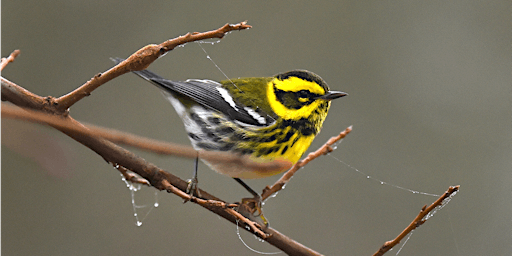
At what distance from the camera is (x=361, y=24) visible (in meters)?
5.73

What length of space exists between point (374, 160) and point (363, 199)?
0.57m

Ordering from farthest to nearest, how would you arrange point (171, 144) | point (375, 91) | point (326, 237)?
point (375, 91)
point (326, 237)
point (171, 144)

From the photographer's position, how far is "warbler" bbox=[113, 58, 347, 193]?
7.29ft

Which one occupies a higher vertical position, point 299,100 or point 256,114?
point 299,100

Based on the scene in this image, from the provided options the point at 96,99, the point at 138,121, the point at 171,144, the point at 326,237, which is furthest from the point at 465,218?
the point at 171,144

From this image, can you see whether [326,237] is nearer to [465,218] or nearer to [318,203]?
[318,203]

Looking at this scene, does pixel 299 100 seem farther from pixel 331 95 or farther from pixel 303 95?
pixel 331 95

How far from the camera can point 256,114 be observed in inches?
92.5

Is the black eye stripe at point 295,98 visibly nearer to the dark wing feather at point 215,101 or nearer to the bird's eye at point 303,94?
the bird's eye at point 303,94

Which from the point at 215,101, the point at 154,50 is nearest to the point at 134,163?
the point at 154,50

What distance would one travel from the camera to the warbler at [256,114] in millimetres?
2223

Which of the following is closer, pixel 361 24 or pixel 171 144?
pixel 171 144

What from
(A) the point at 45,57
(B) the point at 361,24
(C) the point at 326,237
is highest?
(B) the point at 361,24

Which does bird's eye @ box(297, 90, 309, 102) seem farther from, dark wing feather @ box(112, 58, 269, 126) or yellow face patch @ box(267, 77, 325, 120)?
dark wing feather @ box(112, 58, 269, 126)
